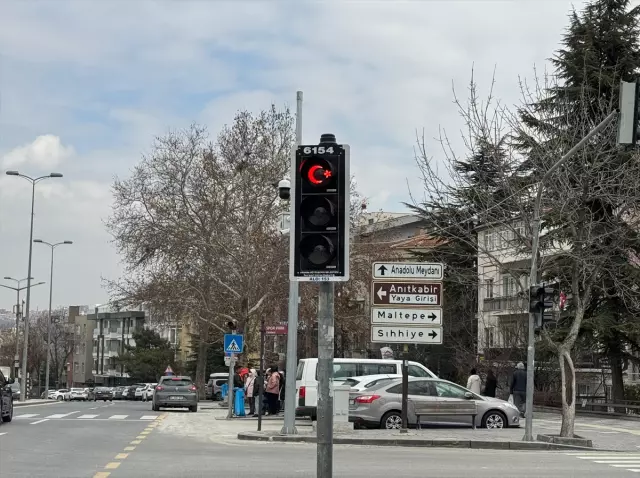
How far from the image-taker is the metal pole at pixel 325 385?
8750mm

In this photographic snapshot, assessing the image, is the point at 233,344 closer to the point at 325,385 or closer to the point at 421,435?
the point at 421,435

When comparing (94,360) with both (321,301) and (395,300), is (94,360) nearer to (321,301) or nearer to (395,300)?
(395,300)

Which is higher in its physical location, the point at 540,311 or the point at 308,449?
the point at 540,311

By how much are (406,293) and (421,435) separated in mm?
3455

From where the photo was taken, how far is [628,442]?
23734 millimetres

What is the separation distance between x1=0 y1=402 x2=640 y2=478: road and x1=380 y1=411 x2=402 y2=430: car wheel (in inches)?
179

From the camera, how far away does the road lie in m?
14.9

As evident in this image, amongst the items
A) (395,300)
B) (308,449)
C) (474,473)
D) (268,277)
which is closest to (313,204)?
(474,473)

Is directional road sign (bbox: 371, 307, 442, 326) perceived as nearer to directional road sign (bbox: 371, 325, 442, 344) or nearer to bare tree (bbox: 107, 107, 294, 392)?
directional road sign (bbox: 371, 325, 442, 344)

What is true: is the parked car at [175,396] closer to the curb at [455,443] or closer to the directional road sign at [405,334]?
the curb at [455,443]

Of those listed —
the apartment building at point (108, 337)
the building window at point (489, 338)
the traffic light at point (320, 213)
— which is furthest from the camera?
the apartment building at point (108, 337)

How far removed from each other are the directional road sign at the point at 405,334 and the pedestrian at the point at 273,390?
1214 cm

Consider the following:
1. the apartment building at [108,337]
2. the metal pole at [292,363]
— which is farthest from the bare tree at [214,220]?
the apartment building at [108,337]

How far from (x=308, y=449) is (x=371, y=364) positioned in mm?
11311
